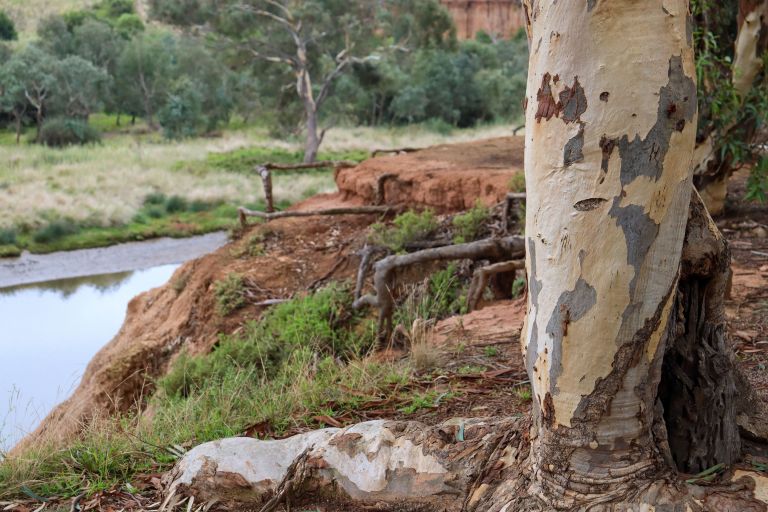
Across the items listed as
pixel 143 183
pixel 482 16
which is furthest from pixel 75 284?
pixel 482 16

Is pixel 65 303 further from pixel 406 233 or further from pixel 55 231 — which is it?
pixel 406 233

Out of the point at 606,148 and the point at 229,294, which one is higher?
the point at 606,148

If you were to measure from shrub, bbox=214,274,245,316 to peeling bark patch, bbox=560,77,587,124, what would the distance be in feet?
24.3

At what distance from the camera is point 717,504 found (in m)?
2.45

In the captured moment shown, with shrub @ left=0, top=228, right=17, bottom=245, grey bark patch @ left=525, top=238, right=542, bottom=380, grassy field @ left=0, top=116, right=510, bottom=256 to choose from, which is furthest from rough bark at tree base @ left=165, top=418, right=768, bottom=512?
shrub @ left=0, top=228, right=17, bottom=245

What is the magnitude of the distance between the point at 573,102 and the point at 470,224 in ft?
22.5

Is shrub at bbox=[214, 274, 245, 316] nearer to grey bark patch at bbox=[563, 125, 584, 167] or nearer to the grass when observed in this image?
the grass

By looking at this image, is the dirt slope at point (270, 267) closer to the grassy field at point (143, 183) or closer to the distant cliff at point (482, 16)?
the grassy field at point (143, 183)

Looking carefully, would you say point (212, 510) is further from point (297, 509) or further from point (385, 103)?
point (385, 103)

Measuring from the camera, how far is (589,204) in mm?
2387

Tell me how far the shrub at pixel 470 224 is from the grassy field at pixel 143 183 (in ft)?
41.4

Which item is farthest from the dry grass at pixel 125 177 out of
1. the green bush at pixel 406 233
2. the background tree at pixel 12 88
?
the green bush at pixel 406 233

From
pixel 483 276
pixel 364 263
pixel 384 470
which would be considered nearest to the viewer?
pixel 384 470

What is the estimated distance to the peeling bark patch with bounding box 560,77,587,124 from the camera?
7.73ft
